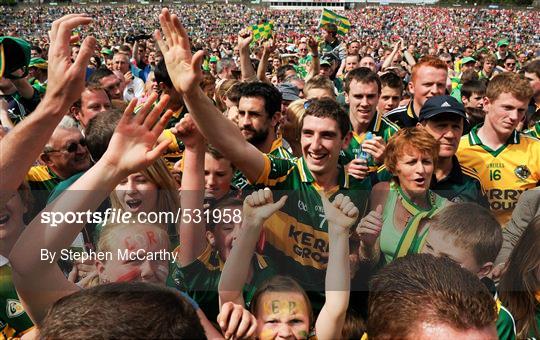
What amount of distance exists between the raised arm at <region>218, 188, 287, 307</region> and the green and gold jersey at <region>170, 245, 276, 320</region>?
5.8 inches

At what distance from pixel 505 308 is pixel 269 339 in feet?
3.30

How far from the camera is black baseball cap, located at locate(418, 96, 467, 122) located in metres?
3.35

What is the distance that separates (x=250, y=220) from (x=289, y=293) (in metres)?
0.41

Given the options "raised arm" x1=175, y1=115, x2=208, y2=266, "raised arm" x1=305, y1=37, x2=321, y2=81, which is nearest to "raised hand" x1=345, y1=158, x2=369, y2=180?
"raised arm" x1=175, y1=115, x2=208, y2=266

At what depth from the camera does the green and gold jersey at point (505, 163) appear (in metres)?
3.50

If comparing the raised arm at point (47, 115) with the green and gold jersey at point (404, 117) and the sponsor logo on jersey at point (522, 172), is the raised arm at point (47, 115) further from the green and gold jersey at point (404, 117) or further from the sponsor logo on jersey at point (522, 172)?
the green and gold jersey at point (404, 117)

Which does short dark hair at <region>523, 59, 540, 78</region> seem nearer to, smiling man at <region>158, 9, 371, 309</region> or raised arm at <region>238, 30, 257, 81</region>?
raised arm at <region>238, 30, 257, 81</region>

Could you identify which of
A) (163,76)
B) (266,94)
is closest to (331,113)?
(266,94)

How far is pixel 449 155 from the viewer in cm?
320

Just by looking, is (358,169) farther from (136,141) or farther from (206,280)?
(136,141)

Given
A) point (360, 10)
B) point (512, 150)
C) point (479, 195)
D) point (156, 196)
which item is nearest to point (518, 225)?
point (479, 195)

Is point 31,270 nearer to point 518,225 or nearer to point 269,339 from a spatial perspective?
point 269,339

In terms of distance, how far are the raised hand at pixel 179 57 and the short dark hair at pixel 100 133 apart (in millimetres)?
574

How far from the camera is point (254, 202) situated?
7.45 feet
